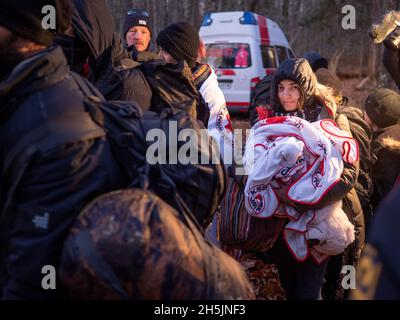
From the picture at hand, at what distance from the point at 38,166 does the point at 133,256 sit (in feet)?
1.48

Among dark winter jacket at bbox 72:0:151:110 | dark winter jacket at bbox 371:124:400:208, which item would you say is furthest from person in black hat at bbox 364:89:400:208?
dark winter jacket at bbox 72:0:151:110

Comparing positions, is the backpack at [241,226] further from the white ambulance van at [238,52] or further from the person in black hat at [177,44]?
the white ambulance van at [238,52]

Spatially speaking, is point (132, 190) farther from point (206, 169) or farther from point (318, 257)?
point (318, 257)

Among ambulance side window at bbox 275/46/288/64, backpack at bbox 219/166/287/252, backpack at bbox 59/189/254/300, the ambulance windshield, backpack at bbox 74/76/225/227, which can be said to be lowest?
ambulance side window at bbox 275/46/288/64

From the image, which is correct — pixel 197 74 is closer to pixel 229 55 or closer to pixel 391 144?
pixel 391 144

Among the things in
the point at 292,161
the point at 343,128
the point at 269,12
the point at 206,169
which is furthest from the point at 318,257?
the point at 269,12

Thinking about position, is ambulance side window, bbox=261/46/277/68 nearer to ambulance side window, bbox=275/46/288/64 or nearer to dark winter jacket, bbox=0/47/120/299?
ambulance side window, bbox=275/46/288/64

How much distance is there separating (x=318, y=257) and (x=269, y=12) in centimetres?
3357

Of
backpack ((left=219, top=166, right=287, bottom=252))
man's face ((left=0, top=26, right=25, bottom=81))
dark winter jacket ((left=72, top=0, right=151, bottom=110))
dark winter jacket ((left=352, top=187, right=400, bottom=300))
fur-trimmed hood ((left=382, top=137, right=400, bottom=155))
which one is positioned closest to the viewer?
dark winter jacket ((left=352, top=187, right=400, bottom=300))

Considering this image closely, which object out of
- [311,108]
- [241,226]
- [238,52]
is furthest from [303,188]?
[238,52]

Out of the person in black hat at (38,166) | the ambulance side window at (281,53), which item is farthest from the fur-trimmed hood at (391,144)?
the ambulance side window at (281,53)

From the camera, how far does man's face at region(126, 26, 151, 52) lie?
5160mm

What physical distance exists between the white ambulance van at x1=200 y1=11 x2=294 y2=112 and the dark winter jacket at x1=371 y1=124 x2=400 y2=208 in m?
9.74

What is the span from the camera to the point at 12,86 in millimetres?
1834
